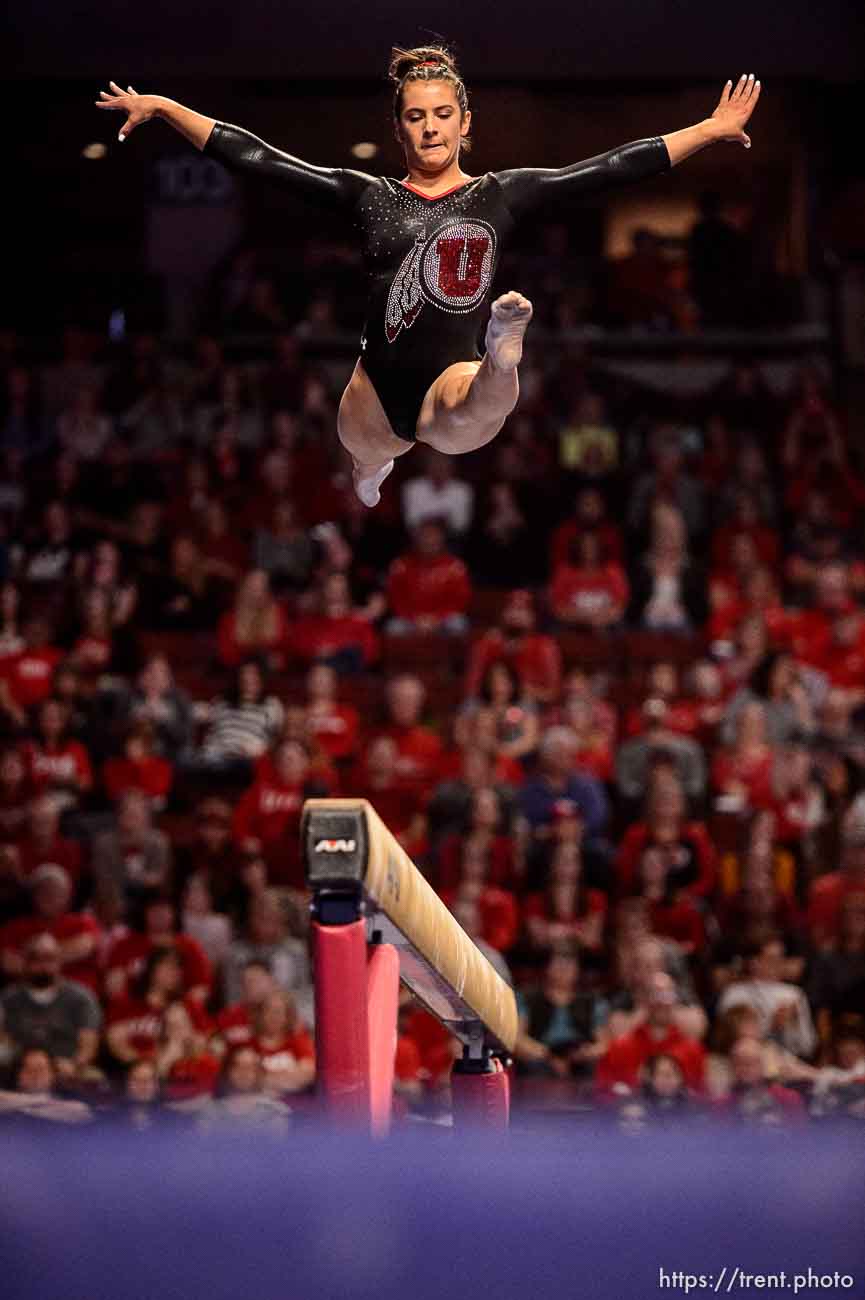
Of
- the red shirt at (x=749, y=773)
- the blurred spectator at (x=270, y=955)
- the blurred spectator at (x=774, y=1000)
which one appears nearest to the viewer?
the blurred spectator at (x=774, y=1000)

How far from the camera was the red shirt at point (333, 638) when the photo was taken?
953cm

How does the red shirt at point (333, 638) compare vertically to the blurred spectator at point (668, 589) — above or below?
below

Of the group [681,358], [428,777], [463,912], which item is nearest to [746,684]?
[428,777]

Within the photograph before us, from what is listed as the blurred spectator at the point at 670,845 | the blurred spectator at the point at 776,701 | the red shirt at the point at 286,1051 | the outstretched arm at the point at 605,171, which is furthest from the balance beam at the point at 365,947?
the blurred spectator at the point at 776,701

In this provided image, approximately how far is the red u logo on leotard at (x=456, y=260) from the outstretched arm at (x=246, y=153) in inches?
10.0

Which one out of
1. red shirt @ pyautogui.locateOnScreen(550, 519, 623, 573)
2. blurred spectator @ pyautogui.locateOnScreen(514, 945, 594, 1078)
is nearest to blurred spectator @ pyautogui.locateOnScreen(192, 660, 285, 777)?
red shirt @ pyautogui.locateOnScreen(550, 519, 623, 573)

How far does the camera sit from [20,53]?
8297 millimetres

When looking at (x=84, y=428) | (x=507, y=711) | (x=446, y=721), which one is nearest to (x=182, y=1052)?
(x=507, y=711)

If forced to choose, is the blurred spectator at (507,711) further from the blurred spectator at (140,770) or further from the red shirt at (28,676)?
the red shirt at (28,676)

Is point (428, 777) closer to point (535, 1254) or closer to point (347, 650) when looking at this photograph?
point (347, 650)

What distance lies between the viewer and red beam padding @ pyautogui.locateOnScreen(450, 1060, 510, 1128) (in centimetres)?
478

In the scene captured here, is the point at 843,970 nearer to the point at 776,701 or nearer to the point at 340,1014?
the point at 776,701

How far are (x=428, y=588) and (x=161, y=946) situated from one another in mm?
2931

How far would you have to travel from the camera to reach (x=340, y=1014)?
3256 mm
